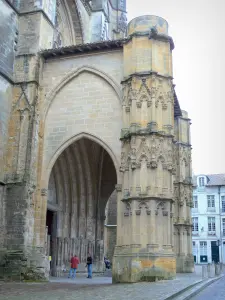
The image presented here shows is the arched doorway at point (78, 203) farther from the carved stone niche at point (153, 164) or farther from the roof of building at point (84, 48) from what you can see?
the carved stone niche at point (153, 164)

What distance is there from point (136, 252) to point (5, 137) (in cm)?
668

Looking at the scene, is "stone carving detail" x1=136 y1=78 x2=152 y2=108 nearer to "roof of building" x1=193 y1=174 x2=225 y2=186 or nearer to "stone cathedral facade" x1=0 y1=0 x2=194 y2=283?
"stone cathedral facade" x1=0 y1=0 x2=194 y2=283

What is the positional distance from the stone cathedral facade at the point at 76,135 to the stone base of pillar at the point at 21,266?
0.11 ft

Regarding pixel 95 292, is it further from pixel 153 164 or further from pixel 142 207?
pixel 153 164

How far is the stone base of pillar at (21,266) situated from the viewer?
15242 millimetres

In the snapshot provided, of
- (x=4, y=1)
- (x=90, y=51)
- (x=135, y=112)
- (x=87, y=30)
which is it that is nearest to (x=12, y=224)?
(x=135, y=112)

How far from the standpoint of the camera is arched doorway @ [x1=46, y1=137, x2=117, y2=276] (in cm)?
1978

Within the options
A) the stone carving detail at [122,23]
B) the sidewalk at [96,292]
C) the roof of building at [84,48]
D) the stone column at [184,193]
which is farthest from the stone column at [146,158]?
the stone carving detail at [122,23]

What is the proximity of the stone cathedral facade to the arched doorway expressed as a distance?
66 millimetres

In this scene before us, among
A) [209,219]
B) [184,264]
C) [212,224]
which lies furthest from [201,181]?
[184,264]

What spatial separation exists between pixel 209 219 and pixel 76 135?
120 feet

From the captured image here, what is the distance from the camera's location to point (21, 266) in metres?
15.2

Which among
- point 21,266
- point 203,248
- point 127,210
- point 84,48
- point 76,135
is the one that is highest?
point 84,48

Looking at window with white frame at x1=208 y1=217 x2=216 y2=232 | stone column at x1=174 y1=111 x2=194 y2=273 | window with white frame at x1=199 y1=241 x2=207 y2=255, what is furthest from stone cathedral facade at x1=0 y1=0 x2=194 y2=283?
window with white frame at x1=208 y1=217 x2=216 y2=232
